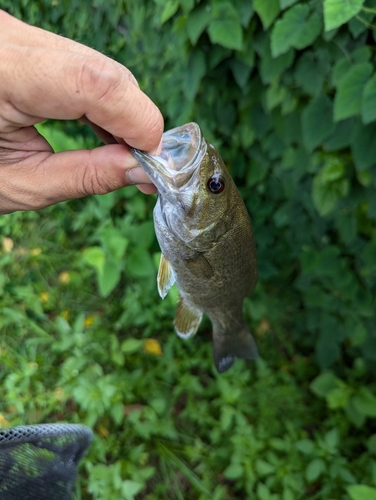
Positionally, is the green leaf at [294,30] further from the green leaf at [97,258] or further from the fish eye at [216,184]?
the green leaf at [97,258]

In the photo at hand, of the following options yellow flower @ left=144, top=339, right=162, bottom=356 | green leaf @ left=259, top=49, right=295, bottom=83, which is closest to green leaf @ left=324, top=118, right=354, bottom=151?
green leaf @ left=259, top=49, right=295, bottom=83

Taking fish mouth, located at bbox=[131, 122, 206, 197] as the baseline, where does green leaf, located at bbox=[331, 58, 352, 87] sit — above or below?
above

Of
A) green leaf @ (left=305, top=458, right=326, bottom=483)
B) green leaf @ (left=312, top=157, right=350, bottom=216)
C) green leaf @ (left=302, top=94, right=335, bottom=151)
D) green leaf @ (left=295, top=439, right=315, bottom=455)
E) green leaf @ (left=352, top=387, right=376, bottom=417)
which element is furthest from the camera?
green leaf @ (left=352, top=387, right=376, bottom=417)

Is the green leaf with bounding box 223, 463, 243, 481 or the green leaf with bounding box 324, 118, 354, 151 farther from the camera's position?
the green leaf with bounding box 223, 463, 243, 481

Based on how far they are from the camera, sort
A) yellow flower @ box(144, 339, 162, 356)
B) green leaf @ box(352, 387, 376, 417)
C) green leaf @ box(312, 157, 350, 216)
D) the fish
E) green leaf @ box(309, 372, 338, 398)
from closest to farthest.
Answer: the fish < green leaf @ box(312, 157, 350, 216) < green leaf @ box(352, 387, 376, 417) < green leaf @ box(309, 372, 338, 398) < yellow flower @ box(144, 339, 162, 356)

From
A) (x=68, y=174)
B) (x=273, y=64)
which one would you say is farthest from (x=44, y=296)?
(x=273, y=64)

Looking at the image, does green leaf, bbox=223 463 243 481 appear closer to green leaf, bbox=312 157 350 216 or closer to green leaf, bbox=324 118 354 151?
green leaf, bbox=312 157 350 216
